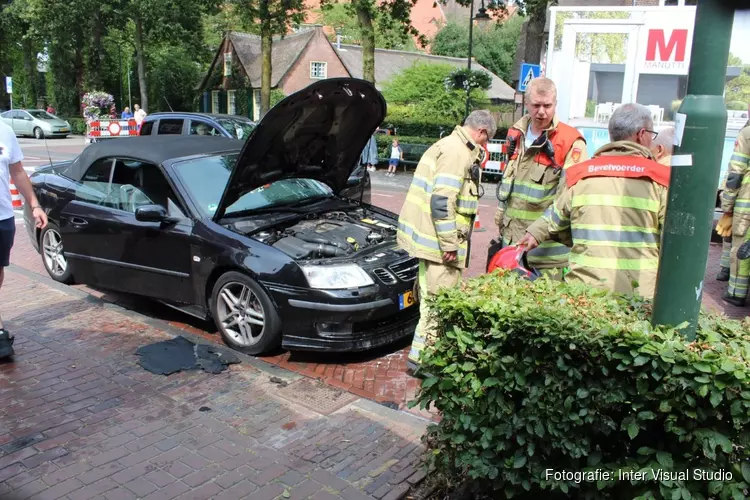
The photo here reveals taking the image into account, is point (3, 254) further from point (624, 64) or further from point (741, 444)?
point (624, 64)

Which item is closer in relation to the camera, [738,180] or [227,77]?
[738,180]

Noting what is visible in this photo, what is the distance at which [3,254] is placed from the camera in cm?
494

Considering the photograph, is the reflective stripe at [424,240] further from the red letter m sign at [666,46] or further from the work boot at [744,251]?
the red letter m sign at [666,46]

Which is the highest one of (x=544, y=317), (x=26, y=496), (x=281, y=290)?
(x=544, y=317)

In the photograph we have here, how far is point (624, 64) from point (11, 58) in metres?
52.0

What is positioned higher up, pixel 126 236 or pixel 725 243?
pixel 126 236

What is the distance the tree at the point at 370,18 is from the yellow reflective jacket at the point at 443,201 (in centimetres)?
1321

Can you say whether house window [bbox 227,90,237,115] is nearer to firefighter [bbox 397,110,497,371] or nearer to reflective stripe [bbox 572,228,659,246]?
firefighter [bbox 397,110,497,371]

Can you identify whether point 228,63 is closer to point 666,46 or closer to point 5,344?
point 666,46

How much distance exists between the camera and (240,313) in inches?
202

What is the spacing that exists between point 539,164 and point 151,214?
10.4 ft

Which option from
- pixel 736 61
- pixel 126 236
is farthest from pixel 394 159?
pixel 126 236

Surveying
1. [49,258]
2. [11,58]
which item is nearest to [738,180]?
[49,258]

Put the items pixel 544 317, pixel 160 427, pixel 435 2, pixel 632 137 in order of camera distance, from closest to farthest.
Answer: pixel 544 317 → pixel 632 137 → pixel 160 427 → pixel 435 2
